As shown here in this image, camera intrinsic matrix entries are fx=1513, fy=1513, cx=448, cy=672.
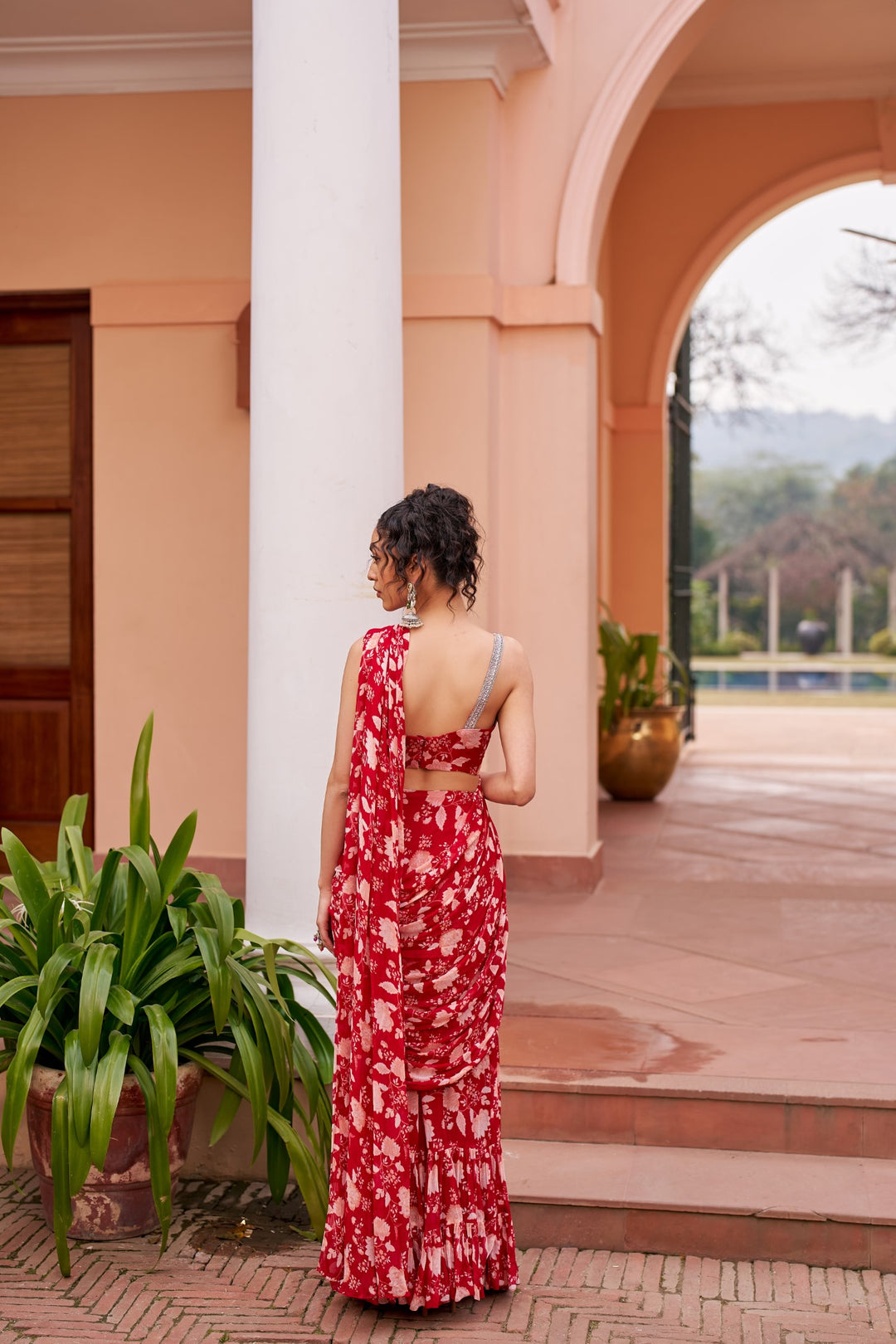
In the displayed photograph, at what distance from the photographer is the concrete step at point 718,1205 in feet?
10.9

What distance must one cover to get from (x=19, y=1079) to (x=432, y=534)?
145 cm

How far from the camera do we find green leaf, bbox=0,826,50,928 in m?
3.49

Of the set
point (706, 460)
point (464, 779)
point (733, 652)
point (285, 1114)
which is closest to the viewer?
point (464, 779)

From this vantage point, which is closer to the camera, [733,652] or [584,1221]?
[584,1221]

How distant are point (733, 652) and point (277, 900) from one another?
34.8 metres

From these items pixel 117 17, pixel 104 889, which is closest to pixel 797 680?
pixel 117 17

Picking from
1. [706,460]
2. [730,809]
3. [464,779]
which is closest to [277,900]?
[464,779]

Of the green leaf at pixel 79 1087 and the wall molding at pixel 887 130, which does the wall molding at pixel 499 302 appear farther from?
the wall molding at pixel 887 130

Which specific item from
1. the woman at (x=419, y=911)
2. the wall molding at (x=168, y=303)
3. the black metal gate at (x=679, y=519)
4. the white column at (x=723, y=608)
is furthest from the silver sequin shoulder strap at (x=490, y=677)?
the white column at (x=723, y=608)

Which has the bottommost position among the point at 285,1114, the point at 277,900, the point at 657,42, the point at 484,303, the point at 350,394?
the point at 285,1114

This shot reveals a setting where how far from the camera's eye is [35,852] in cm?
621

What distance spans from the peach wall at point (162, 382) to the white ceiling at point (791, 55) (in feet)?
10.7

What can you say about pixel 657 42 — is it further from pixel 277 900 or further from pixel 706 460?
pixel 706 460

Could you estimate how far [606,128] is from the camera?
5.79m
